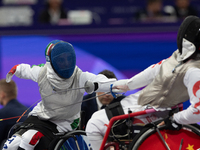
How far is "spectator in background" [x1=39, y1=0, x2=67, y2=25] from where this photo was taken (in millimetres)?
6086

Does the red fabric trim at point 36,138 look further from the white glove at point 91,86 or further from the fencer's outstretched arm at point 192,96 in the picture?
the fencer's outstretched arm at point 192,96

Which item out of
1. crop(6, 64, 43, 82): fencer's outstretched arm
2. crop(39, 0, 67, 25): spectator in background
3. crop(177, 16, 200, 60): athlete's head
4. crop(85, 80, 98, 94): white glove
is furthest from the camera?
crop(39, 0, 67, 25): spectator in background

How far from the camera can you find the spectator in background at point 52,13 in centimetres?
609

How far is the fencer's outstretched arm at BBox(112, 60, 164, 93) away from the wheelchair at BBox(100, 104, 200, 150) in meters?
0.26

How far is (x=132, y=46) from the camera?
4.75 meters

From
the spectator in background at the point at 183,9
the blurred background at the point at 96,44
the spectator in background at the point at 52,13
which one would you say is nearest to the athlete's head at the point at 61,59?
the blurred background at the point at 96,44

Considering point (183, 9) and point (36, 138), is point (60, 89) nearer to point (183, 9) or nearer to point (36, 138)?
point (36, 138)

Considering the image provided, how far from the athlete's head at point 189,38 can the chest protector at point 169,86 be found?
66mm

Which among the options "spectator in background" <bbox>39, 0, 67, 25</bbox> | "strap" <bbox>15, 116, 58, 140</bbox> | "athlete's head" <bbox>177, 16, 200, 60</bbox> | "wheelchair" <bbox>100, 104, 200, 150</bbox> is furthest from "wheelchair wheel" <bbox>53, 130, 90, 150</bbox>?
"spectator in background" <bbox>39, 0, 67, 25</bbox>

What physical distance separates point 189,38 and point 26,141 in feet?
4.63

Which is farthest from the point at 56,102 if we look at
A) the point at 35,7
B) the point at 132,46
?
the point at 35,7

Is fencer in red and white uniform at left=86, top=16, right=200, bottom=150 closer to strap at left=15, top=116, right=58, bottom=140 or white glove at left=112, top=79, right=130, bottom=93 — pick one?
white glove at left=112, top=79, right=130, bottom=93

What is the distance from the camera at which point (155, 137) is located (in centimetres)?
233

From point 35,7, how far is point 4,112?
378cm
